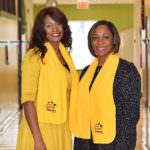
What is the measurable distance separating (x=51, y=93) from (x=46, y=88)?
0.04 meters

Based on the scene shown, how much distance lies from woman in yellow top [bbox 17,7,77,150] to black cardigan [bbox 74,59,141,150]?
0.25 meters

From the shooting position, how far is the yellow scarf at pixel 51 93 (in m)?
2.63

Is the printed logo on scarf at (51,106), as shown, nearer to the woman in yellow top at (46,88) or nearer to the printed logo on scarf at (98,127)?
the woman in yellow top at (46,88)

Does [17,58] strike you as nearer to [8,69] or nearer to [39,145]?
[8,69]

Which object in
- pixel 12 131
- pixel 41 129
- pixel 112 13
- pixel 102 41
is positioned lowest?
pixel 12 131

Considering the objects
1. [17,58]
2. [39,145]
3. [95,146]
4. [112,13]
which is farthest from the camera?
[112,13]

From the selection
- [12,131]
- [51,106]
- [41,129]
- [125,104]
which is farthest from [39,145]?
[12,131]

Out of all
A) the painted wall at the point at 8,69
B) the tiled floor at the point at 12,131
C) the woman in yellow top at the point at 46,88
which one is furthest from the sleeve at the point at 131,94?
the painted wall at the point at 8,69

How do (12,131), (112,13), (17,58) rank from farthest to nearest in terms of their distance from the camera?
(112,13)
(17,58)
(12,131)

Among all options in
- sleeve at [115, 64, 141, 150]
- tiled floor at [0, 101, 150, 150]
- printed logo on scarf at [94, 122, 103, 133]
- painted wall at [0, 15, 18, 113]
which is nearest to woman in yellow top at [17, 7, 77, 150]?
printed logo on scarf at [94, 122, 103, 133]

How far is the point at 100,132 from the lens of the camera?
2.65 meters

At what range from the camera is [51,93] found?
2637 millimetres

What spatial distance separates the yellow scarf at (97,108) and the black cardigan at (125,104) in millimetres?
30

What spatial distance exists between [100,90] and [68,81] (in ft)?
0.62
